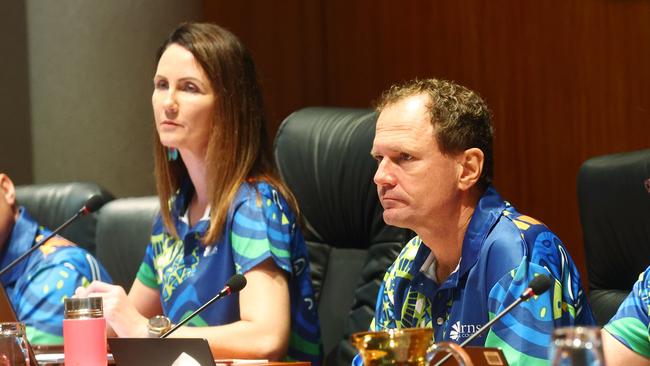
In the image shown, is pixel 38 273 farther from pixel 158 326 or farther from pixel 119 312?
pixel 158 326

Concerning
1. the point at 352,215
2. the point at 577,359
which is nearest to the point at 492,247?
the point at 352,215

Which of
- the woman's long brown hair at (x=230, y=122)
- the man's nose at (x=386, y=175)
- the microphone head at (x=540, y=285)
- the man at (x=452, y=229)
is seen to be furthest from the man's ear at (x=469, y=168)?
the woman's long brown hair at (x=230, y=122)

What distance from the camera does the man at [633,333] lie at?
1.94 metres

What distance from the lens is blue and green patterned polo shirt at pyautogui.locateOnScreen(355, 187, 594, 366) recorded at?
194 centimetres

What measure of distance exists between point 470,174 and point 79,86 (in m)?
2.62

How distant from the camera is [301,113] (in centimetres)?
310

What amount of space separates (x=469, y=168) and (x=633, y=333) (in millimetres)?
441

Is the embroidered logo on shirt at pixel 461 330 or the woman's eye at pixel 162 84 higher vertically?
the woman's eye at pixel 162 84

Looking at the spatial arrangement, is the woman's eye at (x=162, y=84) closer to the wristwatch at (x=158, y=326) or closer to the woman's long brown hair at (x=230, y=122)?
the woman's long brown hair at (x=230, y=122)

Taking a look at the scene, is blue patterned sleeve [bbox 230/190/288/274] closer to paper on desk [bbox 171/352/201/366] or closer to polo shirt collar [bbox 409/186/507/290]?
polo shirt collar [bbox 409/186/507/290]

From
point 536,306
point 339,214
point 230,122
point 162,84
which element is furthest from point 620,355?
point 162,84

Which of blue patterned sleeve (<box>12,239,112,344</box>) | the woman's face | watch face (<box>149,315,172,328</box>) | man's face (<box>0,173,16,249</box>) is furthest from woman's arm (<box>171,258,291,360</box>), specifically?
man's face (<box>0,173,16,249</box>)

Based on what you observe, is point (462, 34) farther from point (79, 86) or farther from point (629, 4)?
point (79, 86)

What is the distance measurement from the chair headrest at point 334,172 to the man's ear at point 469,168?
661mm
